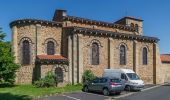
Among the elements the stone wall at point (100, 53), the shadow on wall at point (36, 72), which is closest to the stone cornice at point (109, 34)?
the stone wall at point (100, 53)

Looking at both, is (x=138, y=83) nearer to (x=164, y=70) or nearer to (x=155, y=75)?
(x=155, y=75)

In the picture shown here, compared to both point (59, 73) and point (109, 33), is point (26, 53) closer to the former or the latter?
point (59, 73)

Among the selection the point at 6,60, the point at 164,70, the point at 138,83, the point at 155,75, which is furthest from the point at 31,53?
the point at 164,70

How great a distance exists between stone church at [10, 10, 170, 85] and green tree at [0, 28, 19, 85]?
73.9 inches

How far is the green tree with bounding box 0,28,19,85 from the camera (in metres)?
30.5

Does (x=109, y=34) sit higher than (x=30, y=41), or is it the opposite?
(x=109, y=34)

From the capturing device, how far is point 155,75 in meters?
41.4

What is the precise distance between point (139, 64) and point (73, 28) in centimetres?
1218

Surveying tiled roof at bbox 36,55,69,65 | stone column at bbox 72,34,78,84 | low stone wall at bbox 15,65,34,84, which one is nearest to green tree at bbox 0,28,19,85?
low stone wall at bbox 15,65,34,84

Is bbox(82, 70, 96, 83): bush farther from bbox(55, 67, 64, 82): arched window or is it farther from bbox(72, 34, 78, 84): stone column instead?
bbox(55, 67, 64, 82): arched window

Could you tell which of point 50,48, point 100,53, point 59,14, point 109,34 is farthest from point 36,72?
point 109,34

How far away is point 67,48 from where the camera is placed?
112 feet

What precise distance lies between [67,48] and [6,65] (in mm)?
7584

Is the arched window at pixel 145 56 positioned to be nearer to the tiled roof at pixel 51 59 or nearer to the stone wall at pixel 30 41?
the tiled roof at pixel 51 59
